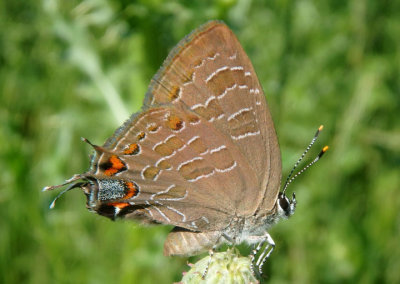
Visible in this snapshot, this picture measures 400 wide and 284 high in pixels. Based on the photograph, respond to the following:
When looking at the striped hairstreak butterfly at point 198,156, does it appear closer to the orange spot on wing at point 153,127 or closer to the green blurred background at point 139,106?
the orange spot on wing at point 153,127

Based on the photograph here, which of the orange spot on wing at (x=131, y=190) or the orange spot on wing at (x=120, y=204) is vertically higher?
the orange spot on wing at (x=131, y=190)

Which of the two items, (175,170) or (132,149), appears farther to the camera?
(175,170)

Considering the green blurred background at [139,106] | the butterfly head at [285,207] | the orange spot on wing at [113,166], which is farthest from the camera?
the green blurred background at [139,106]

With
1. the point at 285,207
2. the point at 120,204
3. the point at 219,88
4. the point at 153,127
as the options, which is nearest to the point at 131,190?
the point at 120,204

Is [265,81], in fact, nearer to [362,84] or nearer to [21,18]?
[362,84]

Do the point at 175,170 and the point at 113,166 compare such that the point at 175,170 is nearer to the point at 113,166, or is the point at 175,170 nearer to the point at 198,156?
the point at 198,156

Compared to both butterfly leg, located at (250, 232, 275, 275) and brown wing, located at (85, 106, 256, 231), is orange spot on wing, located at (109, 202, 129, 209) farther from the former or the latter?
butterfly leg, located at (250, 232, 275, 275)

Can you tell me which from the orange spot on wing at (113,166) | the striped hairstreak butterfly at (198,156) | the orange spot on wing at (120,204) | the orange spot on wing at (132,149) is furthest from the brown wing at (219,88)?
the orange spot on wing at (120,204)
